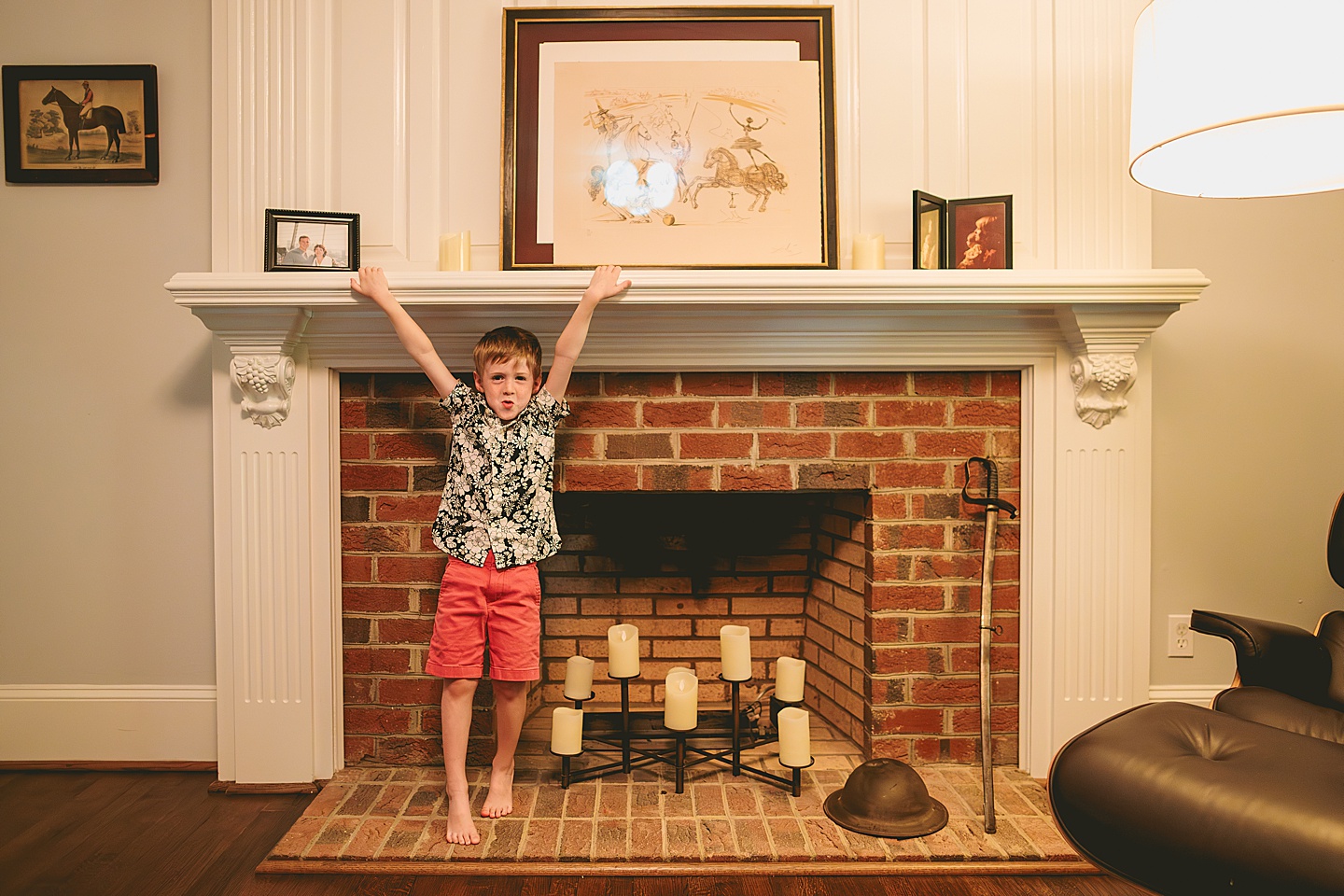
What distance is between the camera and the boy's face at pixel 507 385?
1611 mm

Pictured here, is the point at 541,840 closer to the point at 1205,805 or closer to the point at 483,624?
the point at 483,624

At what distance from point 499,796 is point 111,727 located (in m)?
1.14

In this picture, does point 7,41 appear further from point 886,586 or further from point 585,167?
point 886,586

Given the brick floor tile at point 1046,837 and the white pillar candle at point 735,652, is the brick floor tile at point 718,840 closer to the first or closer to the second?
the white pillar candle at point 735,652

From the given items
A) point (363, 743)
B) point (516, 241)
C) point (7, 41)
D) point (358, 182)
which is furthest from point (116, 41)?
point (363, 743)

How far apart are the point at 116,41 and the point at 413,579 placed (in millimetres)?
1611

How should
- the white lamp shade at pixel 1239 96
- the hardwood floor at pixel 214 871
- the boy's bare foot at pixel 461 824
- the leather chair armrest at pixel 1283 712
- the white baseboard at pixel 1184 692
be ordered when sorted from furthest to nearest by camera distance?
the white baseboard at pixel 1184 692
the boy's bare foot at pixel 461 824
the hardwood floor at pixel 214 871
the leather chair armrest at pixel 1283 712
the white lamp shade at pixel 1239 96

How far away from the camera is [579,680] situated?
72.7 inches

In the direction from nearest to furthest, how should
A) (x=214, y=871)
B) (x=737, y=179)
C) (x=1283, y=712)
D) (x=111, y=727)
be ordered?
(x=1283, y=712)
(x=214, y=871)
(x=737, y=179)
(x=111, y=727)

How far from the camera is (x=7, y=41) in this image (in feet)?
6.35

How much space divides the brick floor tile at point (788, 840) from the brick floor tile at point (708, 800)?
0.12 m

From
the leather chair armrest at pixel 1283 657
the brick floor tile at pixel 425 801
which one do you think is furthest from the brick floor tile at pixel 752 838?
the leather chair armrest at pixel 1283 657

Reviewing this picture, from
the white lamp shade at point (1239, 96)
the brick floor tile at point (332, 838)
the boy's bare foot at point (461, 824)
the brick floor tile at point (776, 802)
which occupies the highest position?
the white lamp shade at point (1239, 96)

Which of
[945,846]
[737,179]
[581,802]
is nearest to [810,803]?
[945,846]
